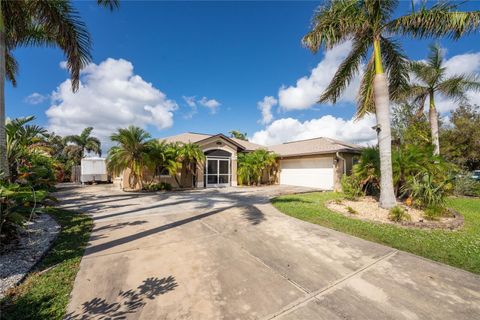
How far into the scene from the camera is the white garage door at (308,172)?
1605 cm

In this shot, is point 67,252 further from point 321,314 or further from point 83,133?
point 83,133

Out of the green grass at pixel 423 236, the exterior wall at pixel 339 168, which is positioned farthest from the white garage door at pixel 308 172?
the green grass at pixel 423 236

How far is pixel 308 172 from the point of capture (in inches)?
696

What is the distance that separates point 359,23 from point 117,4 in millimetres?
8253

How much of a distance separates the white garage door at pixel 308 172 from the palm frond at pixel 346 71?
6911 millimetres

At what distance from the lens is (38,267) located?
3658 mm

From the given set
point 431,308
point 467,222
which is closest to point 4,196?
point 431,308

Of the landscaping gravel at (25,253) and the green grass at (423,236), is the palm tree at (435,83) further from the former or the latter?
the landscaping gravel at (25,253)

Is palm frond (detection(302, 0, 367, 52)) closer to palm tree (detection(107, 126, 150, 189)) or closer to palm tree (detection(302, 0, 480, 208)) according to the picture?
palm tree (detection(302, 0, 480, 208))

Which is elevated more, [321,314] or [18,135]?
[18,135]

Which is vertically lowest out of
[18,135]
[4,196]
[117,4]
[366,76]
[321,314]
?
[321,314]

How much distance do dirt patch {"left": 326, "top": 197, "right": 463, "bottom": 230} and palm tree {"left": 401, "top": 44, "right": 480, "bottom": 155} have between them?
262 inches

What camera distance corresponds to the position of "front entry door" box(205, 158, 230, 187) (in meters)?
17.3

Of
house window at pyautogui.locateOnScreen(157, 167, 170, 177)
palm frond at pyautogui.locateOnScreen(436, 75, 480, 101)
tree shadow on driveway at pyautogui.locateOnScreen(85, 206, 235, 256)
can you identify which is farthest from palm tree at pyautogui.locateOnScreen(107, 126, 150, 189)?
palm frond at pyautogui.locateOnScreen(436, 75, 480, 101)
